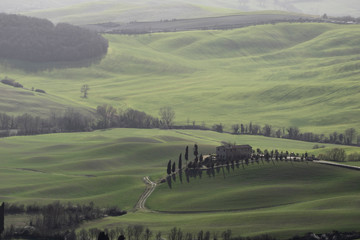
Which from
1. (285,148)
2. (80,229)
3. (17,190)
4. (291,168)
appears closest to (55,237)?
(80,229)

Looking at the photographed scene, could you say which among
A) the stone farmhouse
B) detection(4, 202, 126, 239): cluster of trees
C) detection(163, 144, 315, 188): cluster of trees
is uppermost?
the stone farmhouse

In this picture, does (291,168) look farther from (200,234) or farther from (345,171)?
(200,234)

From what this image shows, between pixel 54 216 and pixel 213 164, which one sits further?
pixel 213 164

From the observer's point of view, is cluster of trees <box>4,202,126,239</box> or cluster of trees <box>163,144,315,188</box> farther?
cluster of trees <box>163,144,315,188</box>

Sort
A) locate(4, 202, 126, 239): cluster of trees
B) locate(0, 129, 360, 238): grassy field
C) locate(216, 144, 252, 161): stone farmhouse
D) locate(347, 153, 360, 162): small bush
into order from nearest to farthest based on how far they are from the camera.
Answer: locate(4, 202, 126, 239): cluster of trees < locate(0, 129, 360, 238): grassy field < locate(347, 153, 360, 162): small bush < locate(216, 144, 252, 161): stone farmhouse

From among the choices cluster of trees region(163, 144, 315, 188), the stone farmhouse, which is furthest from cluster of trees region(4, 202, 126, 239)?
the stone farmhouse

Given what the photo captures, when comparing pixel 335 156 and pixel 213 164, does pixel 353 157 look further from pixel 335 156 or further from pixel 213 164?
pixel 213 164

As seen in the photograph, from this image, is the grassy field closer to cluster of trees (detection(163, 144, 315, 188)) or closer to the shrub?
cluster of trees (detection(163, 144, 315, 188))

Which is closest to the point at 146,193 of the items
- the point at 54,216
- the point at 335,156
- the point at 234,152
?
the point at 234,152
